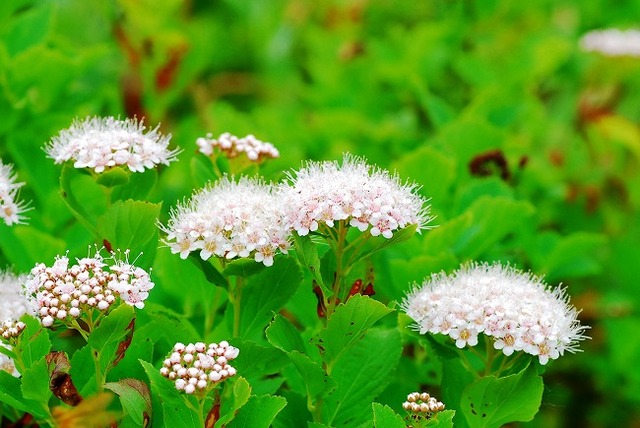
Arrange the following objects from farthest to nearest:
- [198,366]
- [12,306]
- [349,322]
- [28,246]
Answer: [28,246]
[12,306]
[349,322]
[198,366]

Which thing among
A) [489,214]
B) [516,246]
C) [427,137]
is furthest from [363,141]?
[489,214]

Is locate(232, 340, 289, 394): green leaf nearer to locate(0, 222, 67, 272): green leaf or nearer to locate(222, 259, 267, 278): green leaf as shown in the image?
locate(222, 259, 267, 278): green leaf

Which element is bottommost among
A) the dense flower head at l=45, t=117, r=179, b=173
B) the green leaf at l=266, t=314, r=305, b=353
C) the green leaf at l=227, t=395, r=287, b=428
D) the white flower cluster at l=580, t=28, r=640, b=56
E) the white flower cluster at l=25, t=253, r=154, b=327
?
the green leaf at l=227, t=395, r=287, b=428

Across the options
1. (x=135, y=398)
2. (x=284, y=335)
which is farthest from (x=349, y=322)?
(x=135, y=398)

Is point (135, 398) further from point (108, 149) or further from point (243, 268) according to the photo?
point (108, 149)

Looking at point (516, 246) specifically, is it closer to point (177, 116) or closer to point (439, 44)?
point (439, 44)

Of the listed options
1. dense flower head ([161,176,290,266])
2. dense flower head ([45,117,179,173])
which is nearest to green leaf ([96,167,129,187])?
dense flower head ([45,117,179,173])
